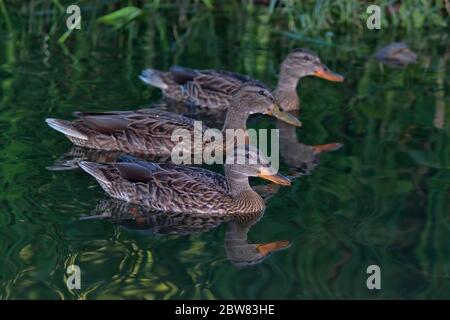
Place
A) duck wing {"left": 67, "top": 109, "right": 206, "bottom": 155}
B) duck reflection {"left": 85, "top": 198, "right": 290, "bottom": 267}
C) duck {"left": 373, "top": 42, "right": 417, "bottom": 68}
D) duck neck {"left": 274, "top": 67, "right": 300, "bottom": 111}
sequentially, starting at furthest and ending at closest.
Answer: duck {"left": 373, "top": 42, "right": 417, "bottom": 68} < duck neck {"left": 274, "top": 67, "right": 300, "bottom": 111} < duck wing {"left": 67, "top": 109, "right": 206, "bottom": 155} < duck reflection {"left": 85, "top": 198, "right": 290, "bottom": 267}

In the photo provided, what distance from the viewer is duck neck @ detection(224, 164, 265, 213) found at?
8.98 meters

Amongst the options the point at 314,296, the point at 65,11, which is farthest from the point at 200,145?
the point at 65,11

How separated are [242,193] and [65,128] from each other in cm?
222

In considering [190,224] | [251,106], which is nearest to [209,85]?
[251,106]

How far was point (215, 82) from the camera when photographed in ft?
41.3

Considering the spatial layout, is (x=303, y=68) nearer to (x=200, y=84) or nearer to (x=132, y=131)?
(x=200, y=84)

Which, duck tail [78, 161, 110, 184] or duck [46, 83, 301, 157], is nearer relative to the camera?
duck tail [78, 161, 110, 184]

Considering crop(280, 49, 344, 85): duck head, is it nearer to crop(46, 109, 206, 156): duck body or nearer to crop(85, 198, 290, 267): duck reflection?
crop(46, 109, 206, 156): duck body

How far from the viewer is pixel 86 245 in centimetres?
804

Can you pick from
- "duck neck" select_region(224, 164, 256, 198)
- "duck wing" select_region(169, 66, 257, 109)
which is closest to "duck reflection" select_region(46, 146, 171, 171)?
"duck neck" select_region(224, 164, 256, 198)

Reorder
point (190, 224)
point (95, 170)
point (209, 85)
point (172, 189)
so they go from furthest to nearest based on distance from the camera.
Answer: point (209, 85)
point (95, 170)
point (172, 189)
point (190, 224)

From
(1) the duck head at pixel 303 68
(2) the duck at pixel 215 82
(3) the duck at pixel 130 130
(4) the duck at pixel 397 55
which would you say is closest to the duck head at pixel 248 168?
(3) the duck at pixel 130 130

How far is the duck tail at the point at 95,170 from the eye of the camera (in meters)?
9.17
